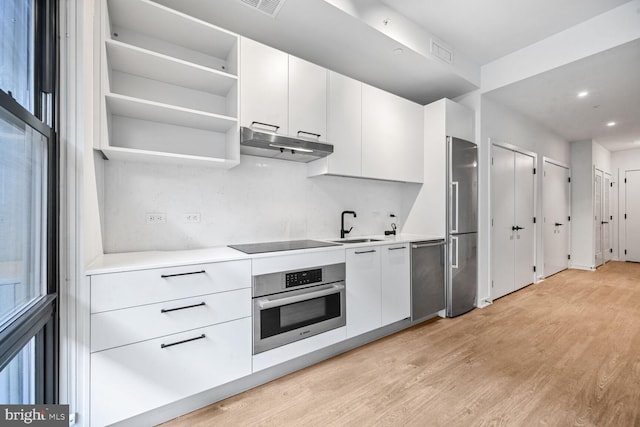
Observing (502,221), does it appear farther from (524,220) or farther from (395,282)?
(395,282)

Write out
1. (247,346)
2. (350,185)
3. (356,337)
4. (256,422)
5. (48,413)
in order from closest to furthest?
(48,413) < (256,422) < (247,346) < (356,337) < (350,185)

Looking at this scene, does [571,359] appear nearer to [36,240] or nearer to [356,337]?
[356,337]

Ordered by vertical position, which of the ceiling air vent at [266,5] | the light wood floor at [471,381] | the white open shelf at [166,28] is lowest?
the light wood floor at [471,381]

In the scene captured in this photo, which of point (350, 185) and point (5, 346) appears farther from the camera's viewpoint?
point (350, 185)

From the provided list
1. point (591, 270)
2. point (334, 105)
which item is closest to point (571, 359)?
point (334, 105)

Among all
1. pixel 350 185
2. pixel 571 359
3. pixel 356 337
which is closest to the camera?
pixel 571 359

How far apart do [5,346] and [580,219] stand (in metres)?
7.73

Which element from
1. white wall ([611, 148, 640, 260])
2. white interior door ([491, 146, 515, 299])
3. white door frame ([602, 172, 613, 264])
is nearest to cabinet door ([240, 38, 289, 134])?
white interior door ([491, 146, 515, 299])

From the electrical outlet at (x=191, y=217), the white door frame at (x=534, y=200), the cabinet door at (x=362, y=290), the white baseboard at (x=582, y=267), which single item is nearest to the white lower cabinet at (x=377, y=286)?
the cabinet door at (x=362, y=290)

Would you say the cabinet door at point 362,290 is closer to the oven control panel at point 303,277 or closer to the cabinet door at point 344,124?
the oven control panel at point 303,277

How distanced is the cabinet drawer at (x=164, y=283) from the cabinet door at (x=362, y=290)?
899 millimetres

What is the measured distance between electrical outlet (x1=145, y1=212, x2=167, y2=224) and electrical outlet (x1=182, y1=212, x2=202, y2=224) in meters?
0.13

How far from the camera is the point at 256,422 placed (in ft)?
5.08

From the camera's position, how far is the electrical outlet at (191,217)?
2092mm
